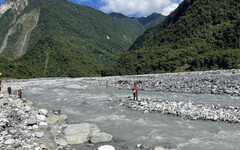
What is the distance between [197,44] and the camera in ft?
291

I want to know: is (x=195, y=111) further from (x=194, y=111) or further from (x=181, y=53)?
(x=181, y=53)

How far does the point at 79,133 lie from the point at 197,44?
3385 inches

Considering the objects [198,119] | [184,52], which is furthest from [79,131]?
[184,52]

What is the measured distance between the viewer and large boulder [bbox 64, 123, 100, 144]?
11867mm

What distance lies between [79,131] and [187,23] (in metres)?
110

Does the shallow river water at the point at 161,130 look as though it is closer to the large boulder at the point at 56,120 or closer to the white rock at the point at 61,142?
the large boulder at the point at 56,120

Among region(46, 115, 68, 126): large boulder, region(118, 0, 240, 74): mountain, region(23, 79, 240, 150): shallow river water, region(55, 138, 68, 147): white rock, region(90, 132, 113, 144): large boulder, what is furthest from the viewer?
region(118, 0, 240, 74): mountain

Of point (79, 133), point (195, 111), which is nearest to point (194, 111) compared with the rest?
point (195, 111)

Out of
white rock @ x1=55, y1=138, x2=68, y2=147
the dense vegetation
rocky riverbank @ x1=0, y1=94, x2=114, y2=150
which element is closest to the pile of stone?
rocky riverbank @ x1=0, y1=94, x2=114, y2=150

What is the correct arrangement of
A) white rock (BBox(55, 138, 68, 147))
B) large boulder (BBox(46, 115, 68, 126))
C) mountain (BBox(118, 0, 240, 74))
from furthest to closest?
mountain (BBox(118, 0, 240, 74))
large boulder (BBox(46, 115, 68, 126))
white rock (BBox(55, 138, 68, 147))

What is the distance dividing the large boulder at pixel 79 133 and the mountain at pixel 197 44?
56590 mm

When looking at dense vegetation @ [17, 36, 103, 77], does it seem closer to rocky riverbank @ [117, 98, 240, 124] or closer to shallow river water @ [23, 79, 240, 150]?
rocky riverbank @ [117, 98, 240, 124]

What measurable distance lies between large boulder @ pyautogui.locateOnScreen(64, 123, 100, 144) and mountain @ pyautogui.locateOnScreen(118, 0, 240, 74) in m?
56.6

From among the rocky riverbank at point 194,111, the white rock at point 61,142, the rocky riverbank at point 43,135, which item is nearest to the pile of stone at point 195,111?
the rocky riverbank at point 194,111
